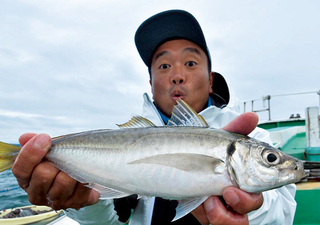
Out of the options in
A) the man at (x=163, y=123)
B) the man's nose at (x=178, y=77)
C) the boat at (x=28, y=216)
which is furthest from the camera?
the boat at (x=28, y=216)

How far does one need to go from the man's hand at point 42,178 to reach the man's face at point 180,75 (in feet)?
5.09

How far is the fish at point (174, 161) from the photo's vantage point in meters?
1.59

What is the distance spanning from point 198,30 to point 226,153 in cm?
210

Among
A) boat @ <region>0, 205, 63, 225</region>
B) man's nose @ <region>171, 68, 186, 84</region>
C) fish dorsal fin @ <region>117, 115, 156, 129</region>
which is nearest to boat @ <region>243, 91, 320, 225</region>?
man's nose @ <region>171, 68, 186, 84</region>

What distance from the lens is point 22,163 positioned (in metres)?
1.86

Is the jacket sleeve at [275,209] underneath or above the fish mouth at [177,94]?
underneath

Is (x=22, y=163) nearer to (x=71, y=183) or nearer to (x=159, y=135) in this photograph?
(x=71, y=183)

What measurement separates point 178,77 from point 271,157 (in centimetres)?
157

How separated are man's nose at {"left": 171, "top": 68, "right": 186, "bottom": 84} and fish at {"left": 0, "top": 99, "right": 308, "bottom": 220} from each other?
966 millimetres

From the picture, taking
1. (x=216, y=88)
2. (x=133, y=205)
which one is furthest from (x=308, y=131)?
(x=133, y=205)

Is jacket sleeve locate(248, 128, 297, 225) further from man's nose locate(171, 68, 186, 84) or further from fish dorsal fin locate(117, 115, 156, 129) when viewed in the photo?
man's nose locate(171, 68, 186, 84)

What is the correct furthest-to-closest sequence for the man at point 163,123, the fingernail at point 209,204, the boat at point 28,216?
the boat at point 28,216, the man at point 163,123, the fingernail at point 209,204

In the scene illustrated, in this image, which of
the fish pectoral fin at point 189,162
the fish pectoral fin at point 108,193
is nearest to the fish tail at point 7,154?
the fish pectoral fin at point 108,193

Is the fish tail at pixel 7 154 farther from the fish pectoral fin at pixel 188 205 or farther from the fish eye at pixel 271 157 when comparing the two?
the fish eye at pixel 271 157
